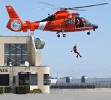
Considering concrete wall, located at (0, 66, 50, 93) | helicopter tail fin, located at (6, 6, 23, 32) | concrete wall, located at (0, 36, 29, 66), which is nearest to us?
helicopter tail fin, located at (6, 6, 23, 32)

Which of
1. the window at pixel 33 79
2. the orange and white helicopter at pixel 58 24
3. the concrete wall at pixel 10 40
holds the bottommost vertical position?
the window at pixel 33 79

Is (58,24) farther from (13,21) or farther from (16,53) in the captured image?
(16,53)

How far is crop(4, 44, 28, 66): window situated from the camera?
7606 centimetres

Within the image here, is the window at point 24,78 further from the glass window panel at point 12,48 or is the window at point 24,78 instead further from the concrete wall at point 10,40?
the glass window panel at point 12,48

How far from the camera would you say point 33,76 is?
70.6 metres

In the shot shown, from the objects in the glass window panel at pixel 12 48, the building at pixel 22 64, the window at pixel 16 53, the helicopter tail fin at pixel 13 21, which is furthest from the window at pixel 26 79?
the helicopter tail fin at pixel 13 21

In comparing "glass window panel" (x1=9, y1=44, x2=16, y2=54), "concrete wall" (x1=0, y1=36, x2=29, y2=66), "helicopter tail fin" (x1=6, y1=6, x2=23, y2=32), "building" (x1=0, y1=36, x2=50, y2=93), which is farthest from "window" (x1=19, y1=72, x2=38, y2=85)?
"helicopter tail fin" (x1=6, y1=6, x2=23, y2=32)

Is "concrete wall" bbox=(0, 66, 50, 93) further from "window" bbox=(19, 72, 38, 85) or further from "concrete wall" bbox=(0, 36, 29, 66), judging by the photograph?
"concrete wall" bbox=(0, 36, 29, 66)

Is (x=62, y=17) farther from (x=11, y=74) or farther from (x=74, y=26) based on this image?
(x=11, y=74)

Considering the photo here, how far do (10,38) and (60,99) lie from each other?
27198 mm

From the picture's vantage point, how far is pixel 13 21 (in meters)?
42.2

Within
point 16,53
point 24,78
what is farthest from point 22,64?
point 24,78

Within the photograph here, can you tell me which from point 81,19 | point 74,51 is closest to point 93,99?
point 81,19

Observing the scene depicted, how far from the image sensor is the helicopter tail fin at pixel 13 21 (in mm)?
39312
